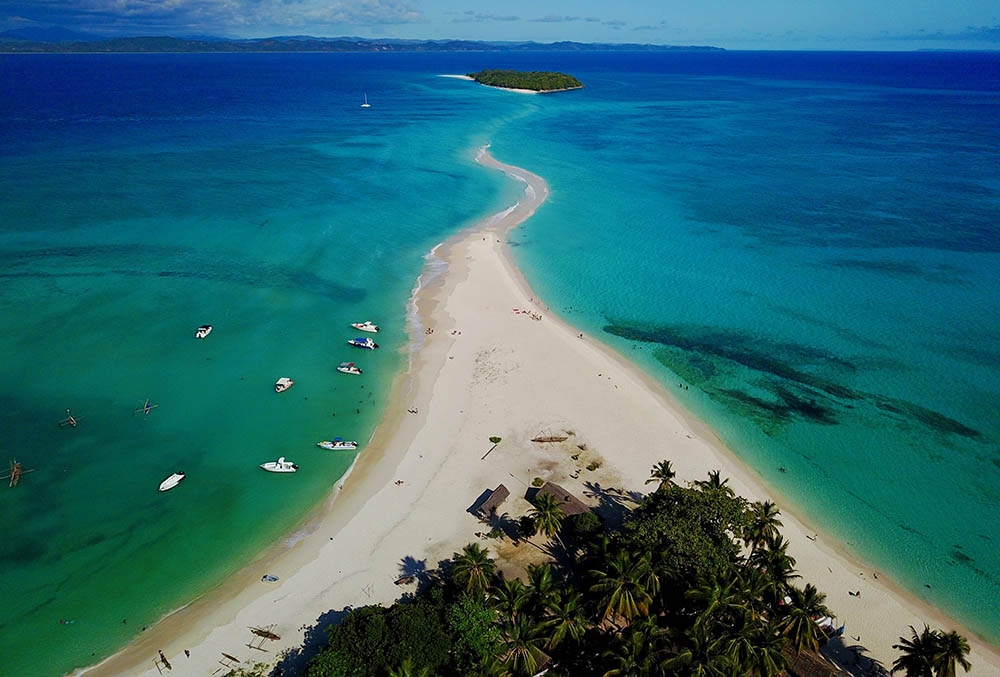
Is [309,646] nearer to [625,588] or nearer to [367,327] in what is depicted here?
[625,588]

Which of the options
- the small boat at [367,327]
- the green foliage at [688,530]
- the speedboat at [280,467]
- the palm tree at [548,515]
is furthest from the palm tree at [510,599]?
the small boat at [367,327]

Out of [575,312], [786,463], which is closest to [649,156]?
[575,312]

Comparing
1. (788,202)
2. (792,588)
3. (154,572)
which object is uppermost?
(788,202)

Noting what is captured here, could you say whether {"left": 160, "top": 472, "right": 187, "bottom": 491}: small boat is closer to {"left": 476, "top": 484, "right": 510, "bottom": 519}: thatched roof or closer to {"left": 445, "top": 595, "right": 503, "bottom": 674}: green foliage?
{"left": 476, "top": 484, "right": 510, "bottom": 519}: thatched roof

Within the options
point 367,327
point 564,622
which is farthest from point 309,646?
point 367,327

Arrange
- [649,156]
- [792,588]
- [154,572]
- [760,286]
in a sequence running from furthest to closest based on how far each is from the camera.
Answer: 1. [649,156]
2. [760,286]
3. [154,572]
4. [792,588]

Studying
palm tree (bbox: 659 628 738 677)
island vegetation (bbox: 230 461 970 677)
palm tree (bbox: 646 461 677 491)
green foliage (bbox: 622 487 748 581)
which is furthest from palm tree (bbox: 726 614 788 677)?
palm tree (bbox: 646 461 677 491)

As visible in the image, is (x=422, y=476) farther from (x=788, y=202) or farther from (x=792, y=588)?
(x=788, y=202)
